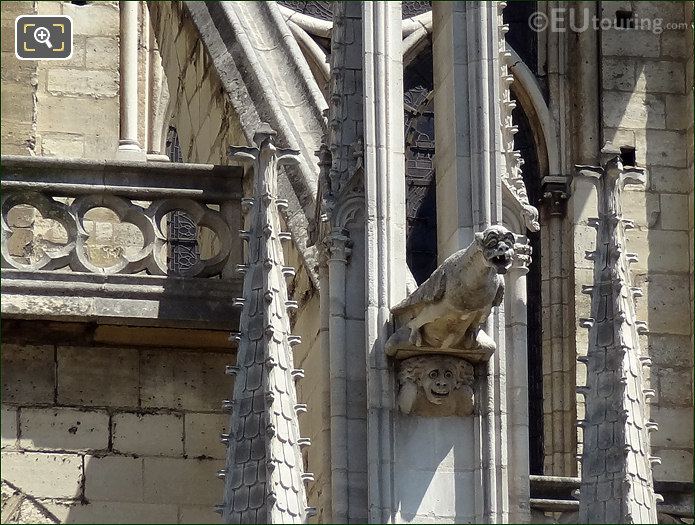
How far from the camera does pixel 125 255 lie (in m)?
17.8

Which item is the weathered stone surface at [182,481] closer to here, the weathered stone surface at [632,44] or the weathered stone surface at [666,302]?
the weathered stone surface at [666,302]

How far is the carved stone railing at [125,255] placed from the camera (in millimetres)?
17328

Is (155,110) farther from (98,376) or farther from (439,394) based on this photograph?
(439,394)

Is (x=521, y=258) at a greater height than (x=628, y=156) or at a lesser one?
lesser

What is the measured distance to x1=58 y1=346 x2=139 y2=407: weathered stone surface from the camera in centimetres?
1738

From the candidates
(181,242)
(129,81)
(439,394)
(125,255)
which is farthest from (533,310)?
(439,394)

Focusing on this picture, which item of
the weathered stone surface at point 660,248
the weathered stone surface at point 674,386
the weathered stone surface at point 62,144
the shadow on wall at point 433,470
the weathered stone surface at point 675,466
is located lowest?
the shadow on wall at point 433,470

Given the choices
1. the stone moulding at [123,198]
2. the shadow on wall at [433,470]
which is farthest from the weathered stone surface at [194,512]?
the shadow on wall at [433,470]

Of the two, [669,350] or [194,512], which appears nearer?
[194,512]

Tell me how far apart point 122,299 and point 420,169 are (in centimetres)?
499

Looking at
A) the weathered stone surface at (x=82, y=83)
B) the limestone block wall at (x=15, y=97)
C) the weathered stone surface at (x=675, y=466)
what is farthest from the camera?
the weathered stone surface at (x=82, y=83)

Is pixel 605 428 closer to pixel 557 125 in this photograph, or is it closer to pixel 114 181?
pixel 114 181

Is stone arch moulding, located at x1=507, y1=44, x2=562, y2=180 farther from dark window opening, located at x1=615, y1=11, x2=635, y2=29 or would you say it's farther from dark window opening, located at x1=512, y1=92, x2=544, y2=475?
dark window opening, located at x1=615, y1=11, x2=635, y2=29

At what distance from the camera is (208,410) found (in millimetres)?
17500
